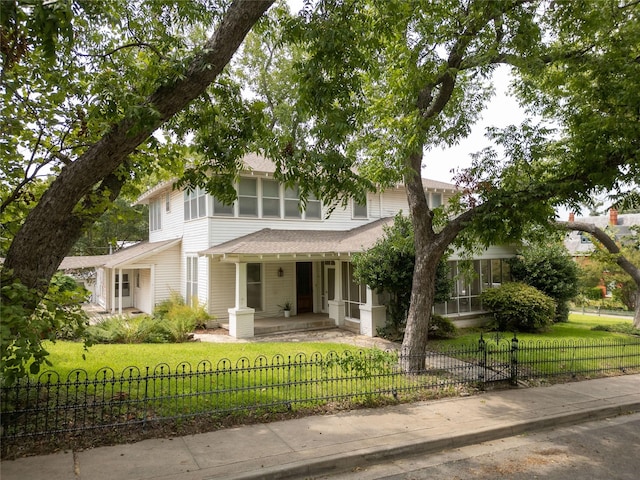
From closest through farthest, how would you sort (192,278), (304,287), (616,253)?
(616,253) → (192,278) → (304,287)

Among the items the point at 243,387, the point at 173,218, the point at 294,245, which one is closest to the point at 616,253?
the point at 294,245

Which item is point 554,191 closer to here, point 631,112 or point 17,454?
point 631,112

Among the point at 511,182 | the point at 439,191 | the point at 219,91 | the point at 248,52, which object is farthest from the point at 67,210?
the point at 248,52

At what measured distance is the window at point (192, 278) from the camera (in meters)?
18.6

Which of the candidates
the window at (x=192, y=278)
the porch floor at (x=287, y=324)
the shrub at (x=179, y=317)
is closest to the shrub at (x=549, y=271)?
the porch floor at (x=287, y=324)

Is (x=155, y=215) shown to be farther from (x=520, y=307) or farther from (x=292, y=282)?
(x=520, y=307)

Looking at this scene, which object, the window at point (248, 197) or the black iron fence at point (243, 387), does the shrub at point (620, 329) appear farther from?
the window at point (248, 197)

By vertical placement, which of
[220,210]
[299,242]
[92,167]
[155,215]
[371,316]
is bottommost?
[371,316]

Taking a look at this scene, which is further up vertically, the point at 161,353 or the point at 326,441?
the point at 161,353

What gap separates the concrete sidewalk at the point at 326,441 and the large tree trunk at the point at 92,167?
2.51 metres

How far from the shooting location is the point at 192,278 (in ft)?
62.2

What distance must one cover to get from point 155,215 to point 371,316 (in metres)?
15.8

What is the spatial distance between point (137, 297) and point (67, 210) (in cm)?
1971

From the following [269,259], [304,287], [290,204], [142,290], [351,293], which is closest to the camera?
[269,259]
